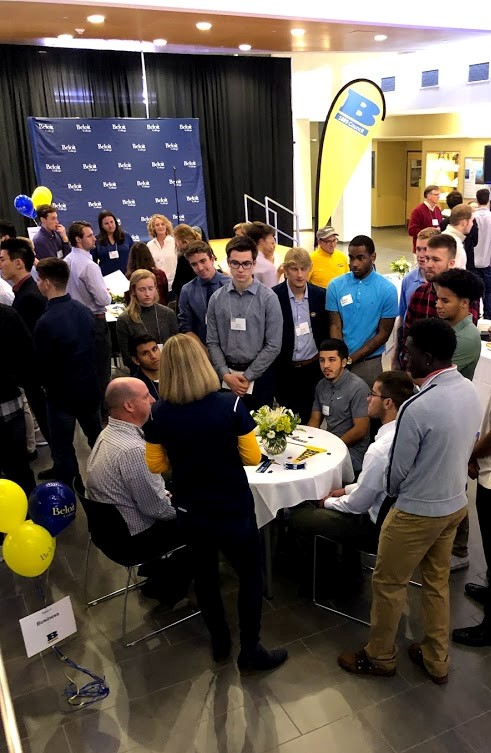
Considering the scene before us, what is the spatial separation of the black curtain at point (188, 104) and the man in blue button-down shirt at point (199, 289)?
23.1 ft

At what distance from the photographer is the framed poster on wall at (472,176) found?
12891 millimetres

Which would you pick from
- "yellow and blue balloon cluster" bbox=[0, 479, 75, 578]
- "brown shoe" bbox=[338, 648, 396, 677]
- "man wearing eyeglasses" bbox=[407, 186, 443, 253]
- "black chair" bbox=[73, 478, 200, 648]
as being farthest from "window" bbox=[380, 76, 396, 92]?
"brown shoe" bbox=[338, 648, 396, 677]

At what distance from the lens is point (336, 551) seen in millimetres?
3154

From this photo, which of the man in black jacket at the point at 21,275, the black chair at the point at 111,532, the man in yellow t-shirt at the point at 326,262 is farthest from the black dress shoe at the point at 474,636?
the man in black jacket at the point at 21,275

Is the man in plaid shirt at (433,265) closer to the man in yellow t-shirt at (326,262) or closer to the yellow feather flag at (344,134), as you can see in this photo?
the man in yellow t-shirt at (326,262)

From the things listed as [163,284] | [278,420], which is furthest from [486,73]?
[278,420]

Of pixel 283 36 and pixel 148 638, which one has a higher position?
pixel 283 36

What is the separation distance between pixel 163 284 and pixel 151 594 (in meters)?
2.96

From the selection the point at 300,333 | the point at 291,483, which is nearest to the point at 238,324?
the point at 300,333

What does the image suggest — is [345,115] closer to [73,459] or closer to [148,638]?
[73,459]

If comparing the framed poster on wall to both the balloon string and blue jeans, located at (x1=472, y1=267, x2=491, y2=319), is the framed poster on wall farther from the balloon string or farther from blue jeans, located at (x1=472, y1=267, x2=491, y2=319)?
the balloon string

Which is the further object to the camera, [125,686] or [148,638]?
[148,638]

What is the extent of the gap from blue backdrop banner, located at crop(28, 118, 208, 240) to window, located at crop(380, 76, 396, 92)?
515cm

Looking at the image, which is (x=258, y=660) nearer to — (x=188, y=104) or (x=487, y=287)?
(x=487, y=287)
